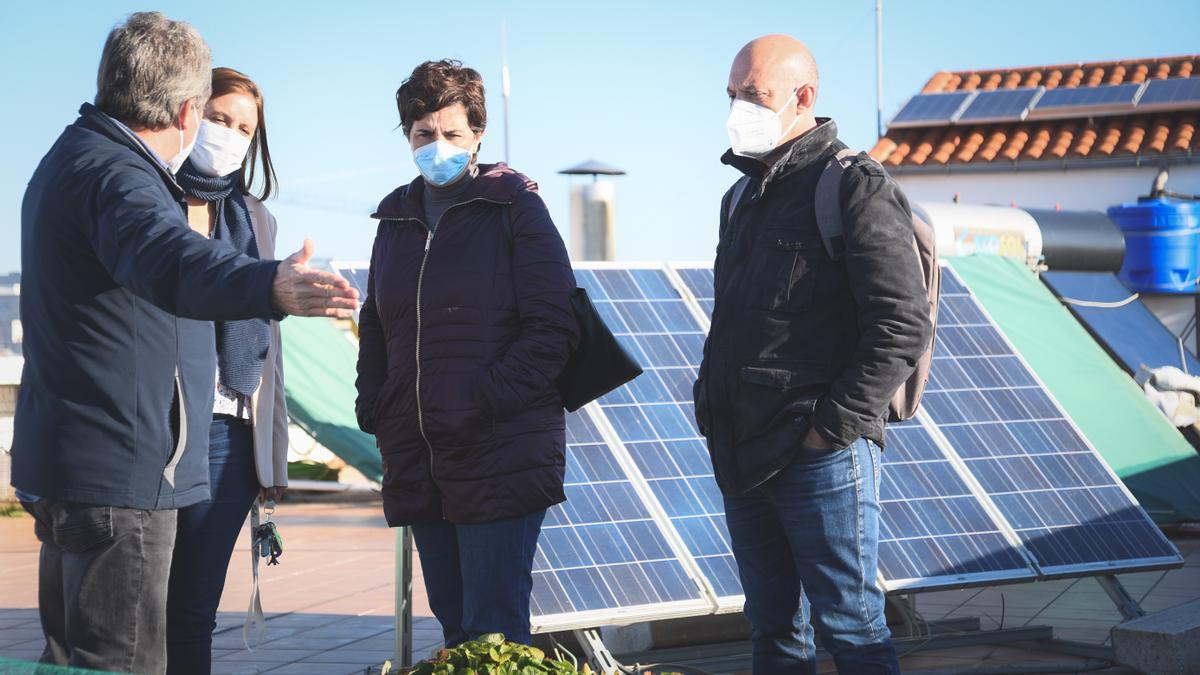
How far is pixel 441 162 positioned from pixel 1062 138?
16933mm

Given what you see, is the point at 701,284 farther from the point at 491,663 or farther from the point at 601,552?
the point at 491,663

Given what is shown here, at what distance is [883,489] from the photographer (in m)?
5.22

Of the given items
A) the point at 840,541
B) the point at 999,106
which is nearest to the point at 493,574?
the point at 840,541

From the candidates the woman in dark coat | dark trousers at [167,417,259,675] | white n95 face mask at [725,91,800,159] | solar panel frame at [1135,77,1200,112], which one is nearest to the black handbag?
the woman in dark coat

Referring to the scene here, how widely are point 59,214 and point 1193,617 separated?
421cm

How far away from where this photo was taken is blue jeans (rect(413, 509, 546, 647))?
3.66 m

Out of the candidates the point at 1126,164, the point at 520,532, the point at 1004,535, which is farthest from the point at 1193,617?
the point at 1126,164

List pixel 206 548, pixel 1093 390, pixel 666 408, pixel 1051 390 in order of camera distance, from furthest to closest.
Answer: pixel 1093 390 → pixel 1051 390 → pixel 666 408 → pixel 206 548

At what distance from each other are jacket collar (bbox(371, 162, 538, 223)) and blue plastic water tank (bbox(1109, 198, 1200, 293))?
11.8 meters

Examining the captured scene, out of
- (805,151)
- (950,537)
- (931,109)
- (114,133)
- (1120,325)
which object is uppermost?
(114,133)

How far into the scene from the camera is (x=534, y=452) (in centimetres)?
375

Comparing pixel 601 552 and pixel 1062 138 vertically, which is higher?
pixel 1062 138

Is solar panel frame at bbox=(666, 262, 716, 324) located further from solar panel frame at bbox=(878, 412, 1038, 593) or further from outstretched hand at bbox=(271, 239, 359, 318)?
outstretched hand at bbox=(271, 239, 359, 318)

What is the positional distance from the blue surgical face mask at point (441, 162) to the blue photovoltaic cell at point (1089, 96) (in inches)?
672
